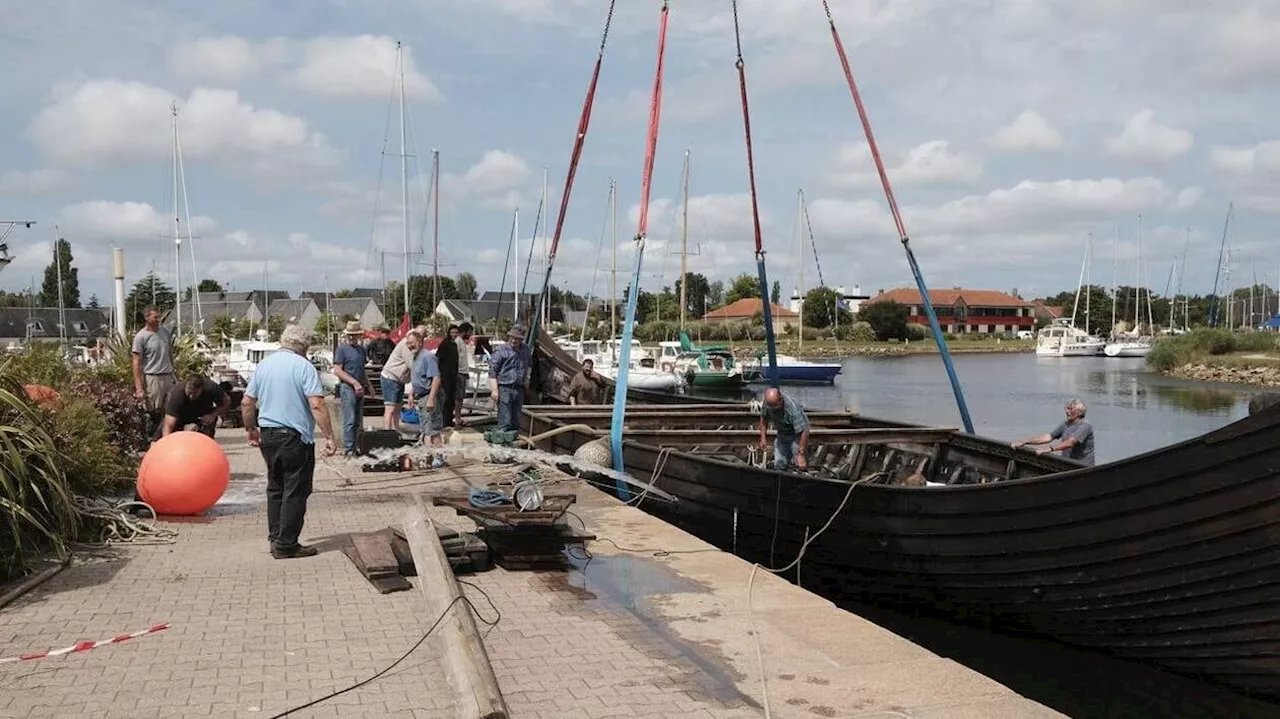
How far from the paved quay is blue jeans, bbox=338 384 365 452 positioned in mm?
4801

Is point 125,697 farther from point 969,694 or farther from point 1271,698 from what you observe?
point 1271,698

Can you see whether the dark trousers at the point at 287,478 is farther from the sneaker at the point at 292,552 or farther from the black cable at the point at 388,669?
the black cable at the point at 388,669

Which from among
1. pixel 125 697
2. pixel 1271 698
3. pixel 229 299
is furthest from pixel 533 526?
pixel 229 299

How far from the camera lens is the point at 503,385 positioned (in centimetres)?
1437

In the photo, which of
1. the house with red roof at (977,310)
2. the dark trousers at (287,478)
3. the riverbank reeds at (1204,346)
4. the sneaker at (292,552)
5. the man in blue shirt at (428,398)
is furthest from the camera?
the house with red roof at (977,310)

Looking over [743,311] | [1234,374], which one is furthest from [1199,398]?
[743,311]

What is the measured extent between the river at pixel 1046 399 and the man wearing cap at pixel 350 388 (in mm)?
15619

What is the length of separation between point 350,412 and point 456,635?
28.4ft

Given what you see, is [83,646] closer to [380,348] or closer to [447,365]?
[447,365]

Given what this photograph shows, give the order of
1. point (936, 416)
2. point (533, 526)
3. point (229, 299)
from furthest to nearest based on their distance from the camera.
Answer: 1. point (229, 299)
2. point (936, 416)
3. point (533, 526)

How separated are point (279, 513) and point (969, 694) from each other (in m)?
5.06

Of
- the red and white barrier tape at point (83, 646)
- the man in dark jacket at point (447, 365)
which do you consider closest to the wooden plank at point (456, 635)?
the red and white barrier tape at point (83, 646)

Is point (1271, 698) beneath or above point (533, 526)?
beneath

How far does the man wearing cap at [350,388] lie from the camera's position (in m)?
13.3
